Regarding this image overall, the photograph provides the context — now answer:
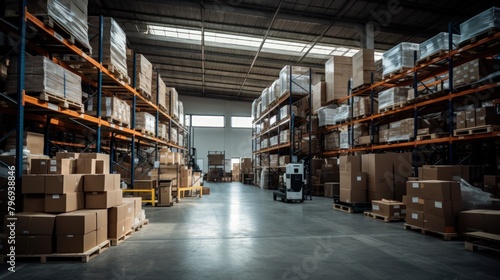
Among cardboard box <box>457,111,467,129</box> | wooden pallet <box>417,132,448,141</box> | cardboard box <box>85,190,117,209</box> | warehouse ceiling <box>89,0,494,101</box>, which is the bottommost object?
cardboard box <box>85,190,117,209</box>

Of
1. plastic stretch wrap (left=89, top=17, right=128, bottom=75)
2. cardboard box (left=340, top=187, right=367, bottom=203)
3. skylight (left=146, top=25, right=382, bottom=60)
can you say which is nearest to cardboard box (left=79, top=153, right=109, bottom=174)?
plastic stretch wrap (left=89, top=17, right=128, bottom=75)

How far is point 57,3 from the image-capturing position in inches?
214

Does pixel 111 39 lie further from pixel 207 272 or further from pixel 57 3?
pixel 207 272

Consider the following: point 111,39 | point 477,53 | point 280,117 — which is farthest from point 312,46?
point 111,39

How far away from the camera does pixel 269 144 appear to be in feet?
61.6

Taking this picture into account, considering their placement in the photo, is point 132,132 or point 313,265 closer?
point 313,265

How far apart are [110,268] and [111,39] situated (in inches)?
221

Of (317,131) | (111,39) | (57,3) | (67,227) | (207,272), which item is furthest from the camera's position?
(317,131)

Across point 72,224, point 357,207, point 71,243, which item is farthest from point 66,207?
point 357,207

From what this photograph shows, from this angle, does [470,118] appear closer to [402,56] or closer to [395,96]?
[395,96]

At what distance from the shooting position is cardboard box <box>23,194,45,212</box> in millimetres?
4633

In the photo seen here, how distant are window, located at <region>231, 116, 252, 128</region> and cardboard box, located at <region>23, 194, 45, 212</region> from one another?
25.5 meters

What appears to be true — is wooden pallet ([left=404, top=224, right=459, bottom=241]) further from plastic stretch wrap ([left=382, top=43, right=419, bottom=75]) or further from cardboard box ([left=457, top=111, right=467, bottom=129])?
plastic stretch wrap ([left=382, top=43, right=419, bottom=75])

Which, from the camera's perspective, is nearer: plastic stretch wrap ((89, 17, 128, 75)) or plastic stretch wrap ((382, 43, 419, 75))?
plastic stretch wrap ((89, 17, 128, 75))
